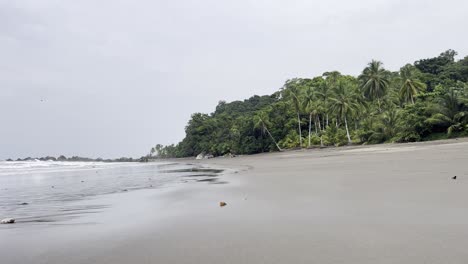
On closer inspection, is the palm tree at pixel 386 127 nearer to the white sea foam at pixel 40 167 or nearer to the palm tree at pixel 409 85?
the palm tree at pixel 409 85

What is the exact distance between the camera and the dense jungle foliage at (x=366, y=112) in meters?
30.6

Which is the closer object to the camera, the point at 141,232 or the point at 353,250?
the point at 353,250

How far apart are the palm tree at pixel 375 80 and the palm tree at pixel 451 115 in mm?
18496

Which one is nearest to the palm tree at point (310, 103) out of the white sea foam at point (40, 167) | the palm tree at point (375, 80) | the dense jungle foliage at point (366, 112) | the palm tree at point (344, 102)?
the dense jungle foliage at point (366, 112)

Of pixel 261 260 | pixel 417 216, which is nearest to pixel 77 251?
pixel 261 260

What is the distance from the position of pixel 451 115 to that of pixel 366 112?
69.2ft

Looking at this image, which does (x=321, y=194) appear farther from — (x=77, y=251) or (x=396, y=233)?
(x=77, y=251)

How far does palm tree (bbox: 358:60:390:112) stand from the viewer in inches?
1895

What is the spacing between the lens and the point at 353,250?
2721 millimetres

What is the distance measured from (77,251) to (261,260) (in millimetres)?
1789

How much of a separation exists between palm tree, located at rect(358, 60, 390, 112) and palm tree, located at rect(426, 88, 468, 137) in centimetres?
1850

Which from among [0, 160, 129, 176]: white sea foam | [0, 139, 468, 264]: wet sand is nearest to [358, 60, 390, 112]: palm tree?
[0, 160, 129, 176]: white sea foam

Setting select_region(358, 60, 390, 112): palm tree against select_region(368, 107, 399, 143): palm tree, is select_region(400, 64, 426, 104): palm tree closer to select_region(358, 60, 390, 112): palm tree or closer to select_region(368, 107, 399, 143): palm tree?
select_region(358, 60, 390, 112): palm tree

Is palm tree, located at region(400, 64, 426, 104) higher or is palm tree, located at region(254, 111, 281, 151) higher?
palm tree, located at region(400, 64, 426, 104)
